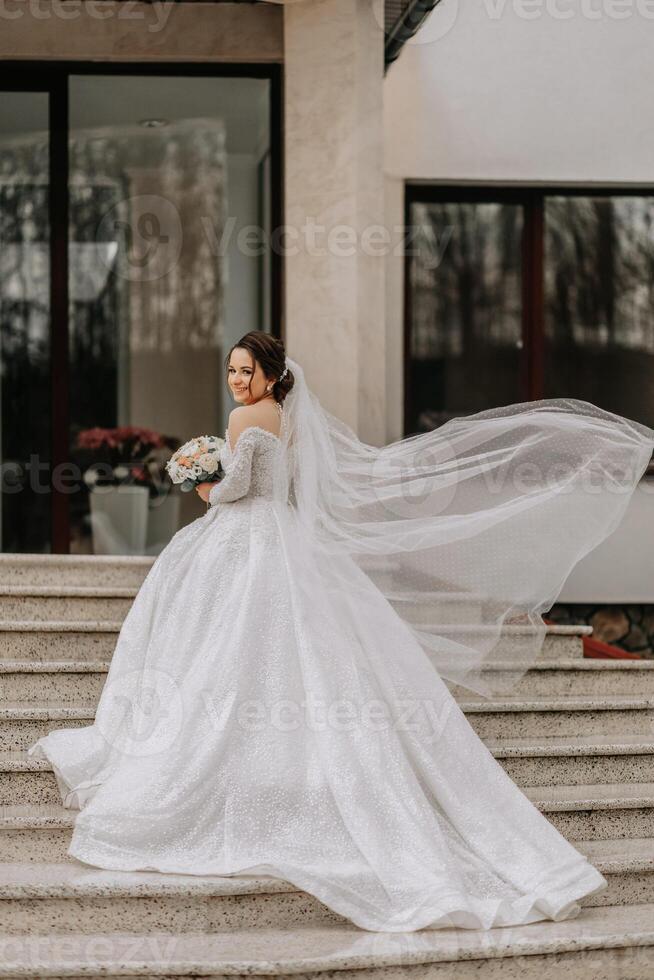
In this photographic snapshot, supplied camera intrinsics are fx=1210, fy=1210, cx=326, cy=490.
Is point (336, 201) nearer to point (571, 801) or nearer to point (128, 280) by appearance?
point (128, 280)

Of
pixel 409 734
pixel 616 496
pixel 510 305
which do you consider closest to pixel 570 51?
pixel 510 305

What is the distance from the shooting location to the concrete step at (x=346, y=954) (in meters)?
3.57

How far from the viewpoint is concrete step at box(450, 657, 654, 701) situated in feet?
17.7

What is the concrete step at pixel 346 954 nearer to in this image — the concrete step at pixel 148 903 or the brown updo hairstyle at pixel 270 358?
the concrete step at pixel 148 903

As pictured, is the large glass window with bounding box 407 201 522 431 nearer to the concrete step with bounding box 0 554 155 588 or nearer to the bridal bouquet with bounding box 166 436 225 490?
the concrete step with bounding box 0 554 155 588

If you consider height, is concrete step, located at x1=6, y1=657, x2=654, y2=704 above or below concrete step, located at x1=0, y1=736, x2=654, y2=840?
above

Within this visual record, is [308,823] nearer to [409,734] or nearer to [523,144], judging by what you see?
[409,734]

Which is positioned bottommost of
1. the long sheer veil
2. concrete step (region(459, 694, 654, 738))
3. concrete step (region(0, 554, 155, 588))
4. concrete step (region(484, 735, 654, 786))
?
concrete step (region(484, 735, 654, 786))

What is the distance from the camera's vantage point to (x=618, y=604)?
7.62m

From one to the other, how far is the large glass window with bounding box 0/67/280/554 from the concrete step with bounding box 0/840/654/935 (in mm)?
3761

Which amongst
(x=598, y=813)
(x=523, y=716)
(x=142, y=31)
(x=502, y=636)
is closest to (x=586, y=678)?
(x=523, y=716)

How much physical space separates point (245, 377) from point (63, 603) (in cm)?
164

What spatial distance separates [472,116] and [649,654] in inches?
139

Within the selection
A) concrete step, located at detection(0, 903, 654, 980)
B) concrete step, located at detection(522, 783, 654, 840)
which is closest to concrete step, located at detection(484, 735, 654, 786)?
concrete step, located at detection(522, 783, 654, 840)
